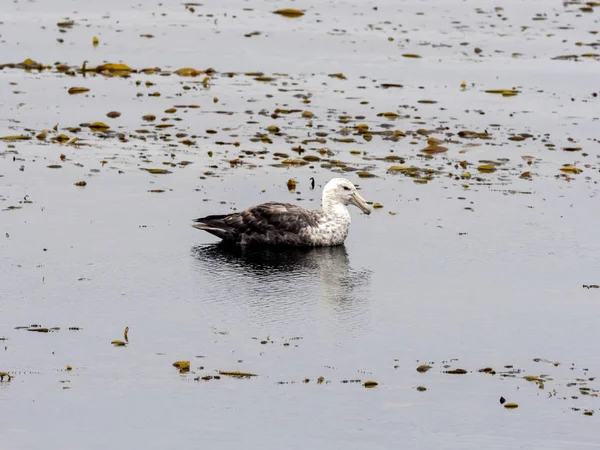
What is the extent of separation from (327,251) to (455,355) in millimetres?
4980

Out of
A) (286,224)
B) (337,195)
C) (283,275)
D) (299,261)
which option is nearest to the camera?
(283,275)

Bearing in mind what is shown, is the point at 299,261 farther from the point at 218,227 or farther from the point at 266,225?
the point at 218,227

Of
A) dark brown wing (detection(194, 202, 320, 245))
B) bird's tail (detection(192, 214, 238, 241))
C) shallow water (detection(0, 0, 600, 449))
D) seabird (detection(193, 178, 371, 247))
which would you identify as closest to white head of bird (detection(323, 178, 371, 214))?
seabird (detection(193, 178, 371, 247))

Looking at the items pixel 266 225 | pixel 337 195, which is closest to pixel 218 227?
pixel 266 225

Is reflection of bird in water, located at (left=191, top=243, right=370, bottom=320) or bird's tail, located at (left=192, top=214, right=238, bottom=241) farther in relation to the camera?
bird's tail, located at (left=192, top=214, right=238, bottom=241)

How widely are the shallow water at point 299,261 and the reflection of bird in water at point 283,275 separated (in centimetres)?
6

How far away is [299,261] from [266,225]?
993 mm

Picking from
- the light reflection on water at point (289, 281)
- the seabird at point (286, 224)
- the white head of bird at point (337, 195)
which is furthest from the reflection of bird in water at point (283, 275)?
the white head of bird at point (337, 195)

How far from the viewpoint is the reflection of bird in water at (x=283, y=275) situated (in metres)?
16.8

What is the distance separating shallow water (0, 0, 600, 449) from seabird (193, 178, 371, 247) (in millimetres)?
278

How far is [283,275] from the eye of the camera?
58.8 ft

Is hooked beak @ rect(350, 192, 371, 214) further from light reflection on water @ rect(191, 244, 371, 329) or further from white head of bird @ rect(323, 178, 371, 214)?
light reflection on water @ rect(191, 244, 371, 329)

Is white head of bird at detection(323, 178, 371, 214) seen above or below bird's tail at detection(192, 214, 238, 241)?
above

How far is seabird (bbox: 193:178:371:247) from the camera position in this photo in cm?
1939
